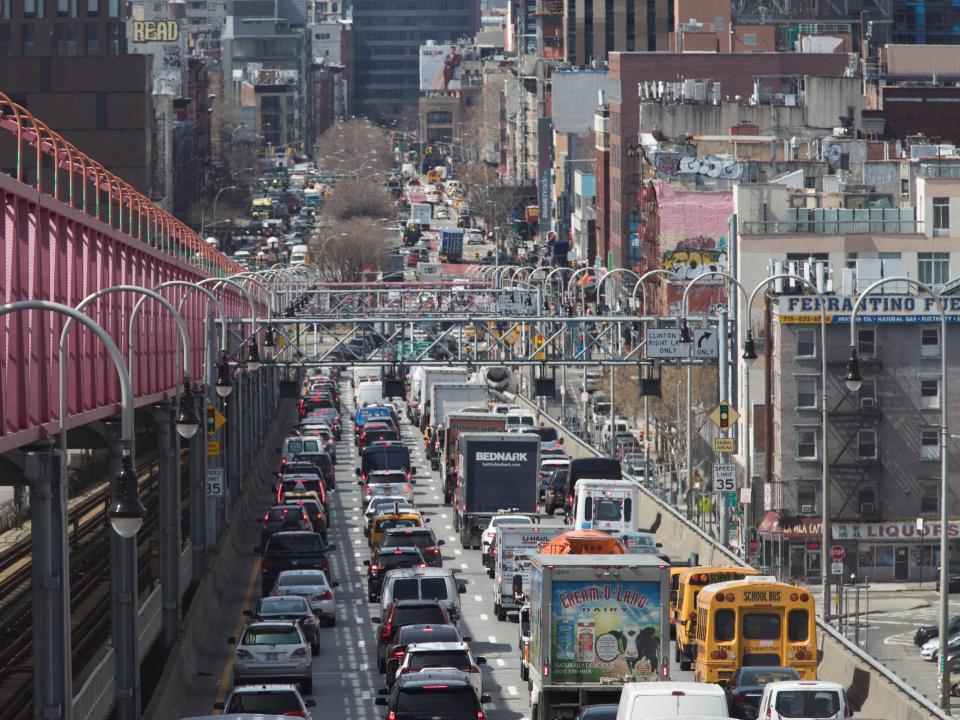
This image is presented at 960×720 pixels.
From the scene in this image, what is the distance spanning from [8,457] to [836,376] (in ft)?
163

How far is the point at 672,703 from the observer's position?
27250mm

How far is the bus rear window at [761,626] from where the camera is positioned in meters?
36.3

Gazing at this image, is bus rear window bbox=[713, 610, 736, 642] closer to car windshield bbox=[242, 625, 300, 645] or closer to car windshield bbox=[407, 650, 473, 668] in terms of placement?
car windshield bbox=[407, 650, 473, 668]

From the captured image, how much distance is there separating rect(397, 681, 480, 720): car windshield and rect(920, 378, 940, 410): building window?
161 feet

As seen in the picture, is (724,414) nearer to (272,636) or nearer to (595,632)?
(272,636)

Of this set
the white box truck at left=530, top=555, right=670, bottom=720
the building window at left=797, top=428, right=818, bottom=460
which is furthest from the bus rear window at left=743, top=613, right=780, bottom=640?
the building window at left=797, top=428, right=818, bottom=460

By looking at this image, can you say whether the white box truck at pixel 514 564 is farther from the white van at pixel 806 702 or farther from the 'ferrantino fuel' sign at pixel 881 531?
the 'ferrantino fuel' sign at pixel 881 531

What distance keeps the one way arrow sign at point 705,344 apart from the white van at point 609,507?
1037cm

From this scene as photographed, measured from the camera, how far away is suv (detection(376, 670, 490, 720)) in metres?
29.9

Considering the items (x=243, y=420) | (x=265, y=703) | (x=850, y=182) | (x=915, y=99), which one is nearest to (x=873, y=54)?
(x=915, y=99)

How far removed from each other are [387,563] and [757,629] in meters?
16.0

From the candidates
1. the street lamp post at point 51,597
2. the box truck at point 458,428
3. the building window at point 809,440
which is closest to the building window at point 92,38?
the box truck at point 458,428

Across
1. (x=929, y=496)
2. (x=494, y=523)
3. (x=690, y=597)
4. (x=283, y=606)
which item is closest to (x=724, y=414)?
(x=494, y=523)

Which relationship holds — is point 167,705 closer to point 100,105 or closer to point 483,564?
point 483,564
